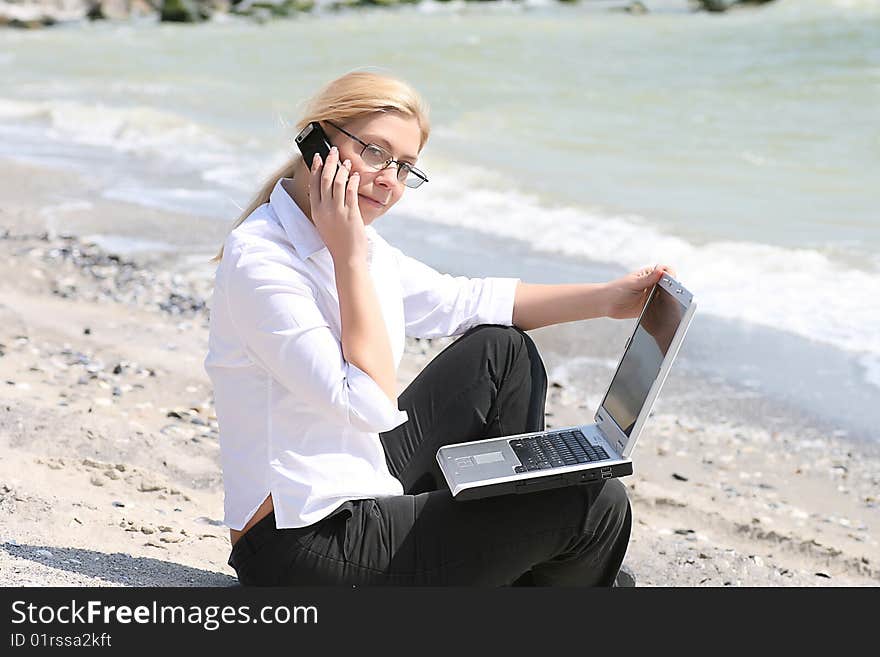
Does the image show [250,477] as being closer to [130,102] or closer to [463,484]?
[463,484]

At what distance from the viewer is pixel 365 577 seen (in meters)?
2.64

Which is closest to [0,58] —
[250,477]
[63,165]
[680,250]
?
[63,165]

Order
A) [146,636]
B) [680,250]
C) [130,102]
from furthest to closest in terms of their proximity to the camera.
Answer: [130,102], [680,250], [146,636]

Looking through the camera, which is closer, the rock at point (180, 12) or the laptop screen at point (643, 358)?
the laptop screen at point (643, 358)

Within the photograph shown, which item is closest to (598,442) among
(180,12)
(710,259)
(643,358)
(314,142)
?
(643,358)

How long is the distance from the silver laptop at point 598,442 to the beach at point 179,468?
2.83 ft

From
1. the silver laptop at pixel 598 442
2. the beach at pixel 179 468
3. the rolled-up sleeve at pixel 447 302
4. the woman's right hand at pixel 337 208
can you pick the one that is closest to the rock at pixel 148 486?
the beach at pixel 179 468

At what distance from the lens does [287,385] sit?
2555 mm

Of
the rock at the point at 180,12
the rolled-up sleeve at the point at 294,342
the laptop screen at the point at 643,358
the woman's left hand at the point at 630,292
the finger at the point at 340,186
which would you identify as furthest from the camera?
the rock at the point at 180,12

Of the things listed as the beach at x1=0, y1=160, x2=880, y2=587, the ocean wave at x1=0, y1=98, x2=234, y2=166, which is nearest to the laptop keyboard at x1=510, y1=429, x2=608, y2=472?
the beach at x1=0, y1=160, x2=880, y2=587

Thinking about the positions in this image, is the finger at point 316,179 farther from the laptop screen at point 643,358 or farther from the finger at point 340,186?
the laptop screen at point 643,358

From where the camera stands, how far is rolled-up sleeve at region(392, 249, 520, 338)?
11.0ft

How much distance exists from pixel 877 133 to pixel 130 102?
10738 mm

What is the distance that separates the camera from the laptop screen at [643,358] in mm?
2912
